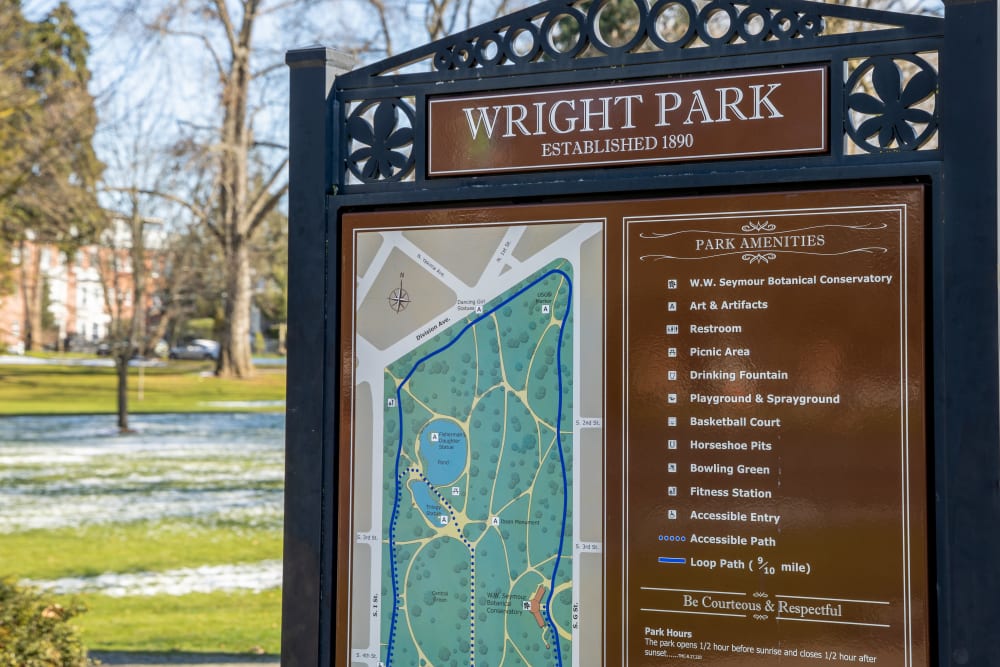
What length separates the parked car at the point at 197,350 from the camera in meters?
33.4

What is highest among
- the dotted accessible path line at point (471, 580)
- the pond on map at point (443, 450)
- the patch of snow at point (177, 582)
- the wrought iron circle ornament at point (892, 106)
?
the wrought iron circle ornament at point (892, 106)

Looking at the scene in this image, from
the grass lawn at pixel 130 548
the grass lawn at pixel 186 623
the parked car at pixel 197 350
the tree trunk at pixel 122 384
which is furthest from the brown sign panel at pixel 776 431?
the parked car at pixel 197 350

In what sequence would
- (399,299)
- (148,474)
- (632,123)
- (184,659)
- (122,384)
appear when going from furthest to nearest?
(122,384)
(148,474)
(184,659)
(399,299)
(632,123)

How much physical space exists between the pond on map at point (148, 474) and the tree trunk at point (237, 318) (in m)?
1.60

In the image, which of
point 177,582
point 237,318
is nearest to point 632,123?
point 177,582

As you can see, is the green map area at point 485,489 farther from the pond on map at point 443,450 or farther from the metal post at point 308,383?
the metal post at point 308,383

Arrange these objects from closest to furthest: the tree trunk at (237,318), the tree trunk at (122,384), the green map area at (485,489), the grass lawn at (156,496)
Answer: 1. the green map area at (485,489)
2. the grass lawn at (156,496)
3. the tree trunk at (237,318)
4. the tree trunk at (122,384)

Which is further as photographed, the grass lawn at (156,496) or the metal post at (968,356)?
the grass lawn at (156,496)

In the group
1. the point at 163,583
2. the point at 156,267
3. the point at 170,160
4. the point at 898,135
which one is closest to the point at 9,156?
the point at 170,160

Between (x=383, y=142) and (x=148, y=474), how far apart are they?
708 inches

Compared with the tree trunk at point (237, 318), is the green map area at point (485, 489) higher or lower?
lower

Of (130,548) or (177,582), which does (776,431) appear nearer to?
(177,582)

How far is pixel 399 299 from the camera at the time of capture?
361cm

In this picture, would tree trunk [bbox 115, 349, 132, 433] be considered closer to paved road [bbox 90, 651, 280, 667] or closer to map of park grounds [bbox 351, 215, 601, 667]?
paved road [bbox 90, 651, 280, 667]
